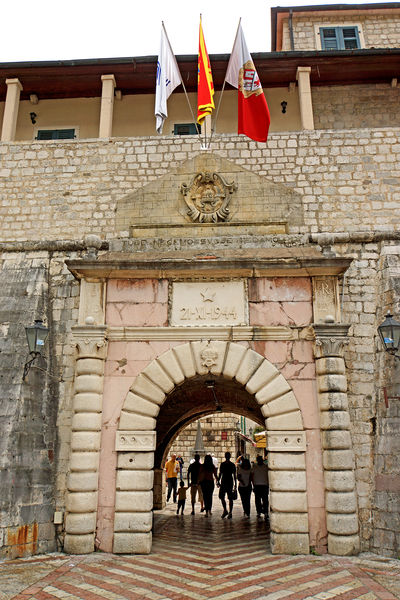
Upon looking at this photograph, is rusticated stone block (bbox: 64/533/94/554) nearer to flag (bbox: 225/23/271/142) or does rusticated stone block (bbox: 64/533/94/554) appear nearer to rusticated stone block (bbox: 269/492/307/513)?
rusticated stone block (bbox: 269/492/307/513)

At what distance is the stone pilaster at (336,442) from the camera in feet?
20.8

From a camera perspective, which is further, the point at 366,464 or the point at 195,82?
the point at 195,82

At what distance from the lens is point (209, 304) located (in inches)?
295

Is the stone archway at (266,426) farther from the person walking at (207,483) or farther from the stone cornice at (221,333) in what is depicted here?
the person walking at (207,483)

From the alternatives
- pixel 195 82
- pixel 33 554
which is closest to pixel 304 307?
pixel 33 554

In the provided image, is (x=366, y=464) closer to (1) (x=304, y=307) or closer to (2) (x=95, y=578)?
(1) (x=304, y=307)

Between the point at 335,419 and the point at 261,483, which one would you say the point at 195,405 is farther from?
the point at 335,419

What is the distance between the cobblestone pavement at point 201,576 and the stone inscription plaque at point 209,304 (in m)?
3.38

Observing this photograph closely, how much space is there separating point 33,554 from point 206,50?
9.63 metres

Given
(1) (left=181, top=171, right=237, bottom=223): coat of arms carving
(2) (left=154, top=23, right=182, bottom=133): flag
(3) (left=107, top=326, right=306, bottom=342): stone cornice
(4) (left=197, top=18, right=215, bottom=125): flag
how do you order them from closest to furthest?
1. (3) (left=107, top=326, right=306, bottom=342): stone cornice
2. (1) (left=181, top=171, right=237, bottom=223): coat of arms carving
3. (4) (left=197, top=18, right=215, bottom=125): flag
4. (2) (left=154, top=23, right=182, bottom=133): flag

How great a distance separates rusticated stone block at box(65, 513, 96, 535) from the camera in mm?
6449

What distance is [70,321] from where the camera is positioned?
8.05 metres

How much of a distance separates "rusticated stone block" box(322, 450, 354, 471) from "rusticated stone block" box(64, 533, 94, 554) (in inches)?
140

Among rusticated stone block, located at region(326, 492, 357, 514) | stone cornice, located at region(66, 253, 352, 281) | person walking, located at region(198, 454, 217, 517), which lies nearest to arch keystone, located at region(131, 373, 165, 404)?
stone cornice, located at region(66, 253, 352, 281)
